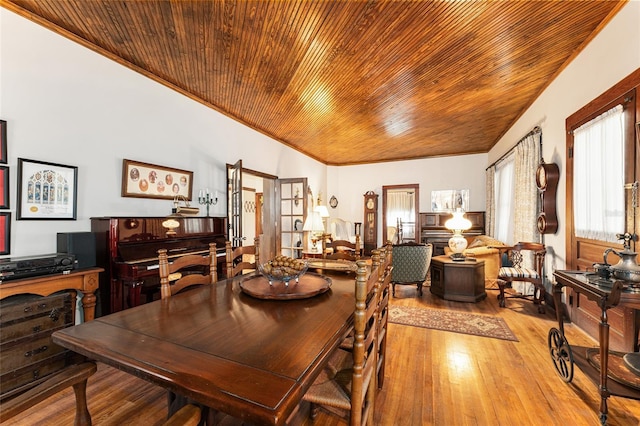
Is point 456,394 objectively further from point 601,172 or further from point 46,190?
point 46,190

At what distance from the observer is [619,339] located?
2.22m

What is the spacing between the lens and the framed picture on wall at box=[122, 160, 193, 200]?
2.79 meters

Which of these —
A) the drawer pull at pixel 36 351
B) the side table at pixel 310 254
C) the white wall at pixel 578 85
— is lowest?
the drawer pull at pixel 36 351

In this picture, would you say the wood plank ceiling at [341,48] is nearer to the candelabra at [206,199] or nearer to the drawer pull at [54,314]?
the candelabra at [206,199]

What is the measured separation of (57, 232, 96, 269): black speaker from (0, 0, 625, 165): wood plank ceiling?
174 centimetres

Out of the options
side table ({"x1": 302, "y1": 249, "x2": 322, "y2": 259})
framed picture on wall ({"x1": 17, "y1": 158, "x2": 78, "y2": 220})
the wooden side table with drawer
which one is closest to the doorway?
side table ({"x1": 302, "y1": 249, "x2": 322, "y2": 259})

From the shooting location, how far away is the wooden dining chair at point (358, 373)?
104 centimetres

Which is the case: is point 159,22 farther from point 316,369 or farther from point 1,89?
point 316,369

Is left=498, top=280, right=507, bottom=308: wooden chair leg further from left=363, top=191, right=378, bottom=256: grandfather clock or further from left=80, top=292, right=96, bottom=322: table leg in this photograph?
left=80, top=292, right=96, bottom=322: table leg

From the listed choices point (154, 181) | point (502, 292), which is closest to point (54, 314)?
point (154, 181)

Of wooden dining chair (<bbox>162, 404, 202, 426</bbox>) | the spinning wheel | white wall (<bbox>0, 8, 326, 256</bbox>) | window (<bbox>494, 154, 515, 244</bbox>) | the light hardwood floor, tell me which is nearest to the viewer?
wooden dining chair (<bbox>162, 404, 202, 426</bbox>)

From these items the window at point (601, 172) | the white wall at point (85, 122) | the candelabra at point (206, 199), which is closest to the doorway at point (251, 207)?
the candelabra at point (206, 199)

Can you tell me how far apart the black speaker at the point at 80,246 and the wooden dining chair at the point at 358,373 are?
7.11 ft

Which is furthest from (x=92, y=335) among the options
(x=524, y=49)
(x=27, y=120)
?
(x=524, y=49)
